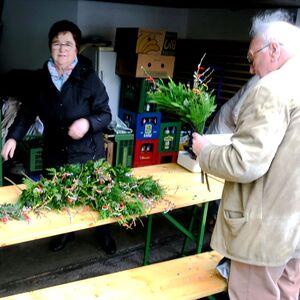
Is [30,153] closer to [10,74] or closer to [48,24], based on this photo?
[10,74]

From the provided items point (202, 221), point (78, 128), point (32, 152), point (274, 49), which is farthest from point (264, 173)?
point (32, 152)

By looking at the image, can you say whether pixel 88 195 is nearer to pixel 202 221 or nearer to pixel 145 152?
pixel 202 221

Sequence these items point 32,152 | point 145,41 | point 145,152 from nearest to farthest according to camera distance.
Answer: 1. point 32,152
2. point 145,41
3. point 145,152

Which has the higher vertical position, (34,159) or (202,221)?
(202,221)

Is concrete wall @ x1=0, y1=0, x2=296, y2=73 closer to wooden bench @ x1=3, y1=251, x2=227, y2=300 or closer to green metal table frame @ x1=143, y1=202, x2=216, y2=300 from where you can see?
green metal table frame @ x1=143, y1=202, x2=216, y2=300

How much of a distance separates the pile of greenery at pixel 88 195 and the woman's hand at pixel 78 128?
11.7 inches

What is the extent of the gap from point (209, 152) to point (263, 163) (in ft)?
0.91

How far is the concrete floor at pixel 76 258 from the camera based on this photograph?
2912mm

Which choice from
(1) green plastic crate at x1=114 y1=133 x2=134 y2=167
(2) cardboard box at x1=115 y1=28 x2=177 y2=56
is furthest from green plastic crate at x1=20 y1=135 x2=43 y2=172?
(2) cardboard box at x1=115 y1=28 x2=177 y2=56

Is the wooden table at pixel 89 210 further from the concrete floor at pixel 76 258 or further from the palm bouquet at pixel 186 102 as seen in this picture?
the palm bouquet at pixel 186 102

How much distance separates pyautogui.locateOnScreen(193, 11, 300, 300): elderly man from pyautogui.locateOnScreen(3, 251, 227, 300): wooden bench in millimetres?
312

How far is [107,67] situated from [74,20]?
874 mm

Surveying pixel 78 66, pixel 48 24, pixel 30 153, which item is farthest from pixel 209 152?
pixel 48 24

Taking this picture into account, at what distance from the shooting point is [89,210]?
83.7 inches
